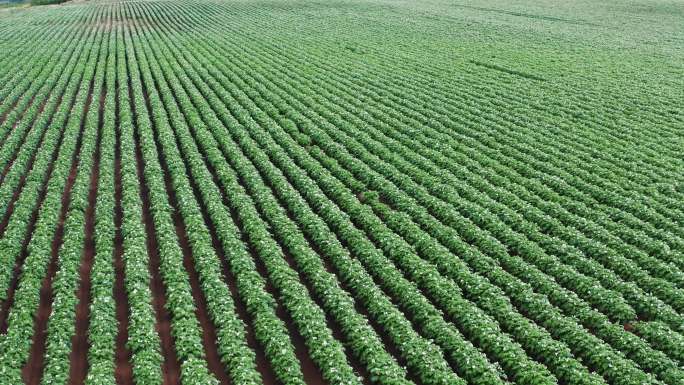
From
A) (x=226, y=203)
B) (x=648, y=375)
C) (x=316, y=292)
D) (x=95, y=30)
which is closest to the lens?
(x=648, y=375)

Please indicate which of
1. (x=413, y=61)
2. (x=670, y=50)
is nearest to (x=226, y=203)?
(x=413, y=61)

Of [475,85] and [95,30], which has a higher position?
[95,30]

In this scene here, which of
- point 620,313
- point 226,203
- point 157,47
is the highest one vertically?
point 157,47

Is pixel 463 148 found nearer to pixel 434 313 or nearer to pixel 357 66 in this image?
pixel 434 313

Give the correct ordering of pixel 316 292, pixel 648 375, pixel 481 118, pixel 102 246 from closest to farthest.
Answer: pixel 648 375, pixel 316 292, pixel 102 246, pixel 481 118

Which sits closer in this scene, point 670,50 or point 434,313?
point 434,313

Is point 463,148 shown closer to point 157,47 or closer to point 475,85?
point 475,85
